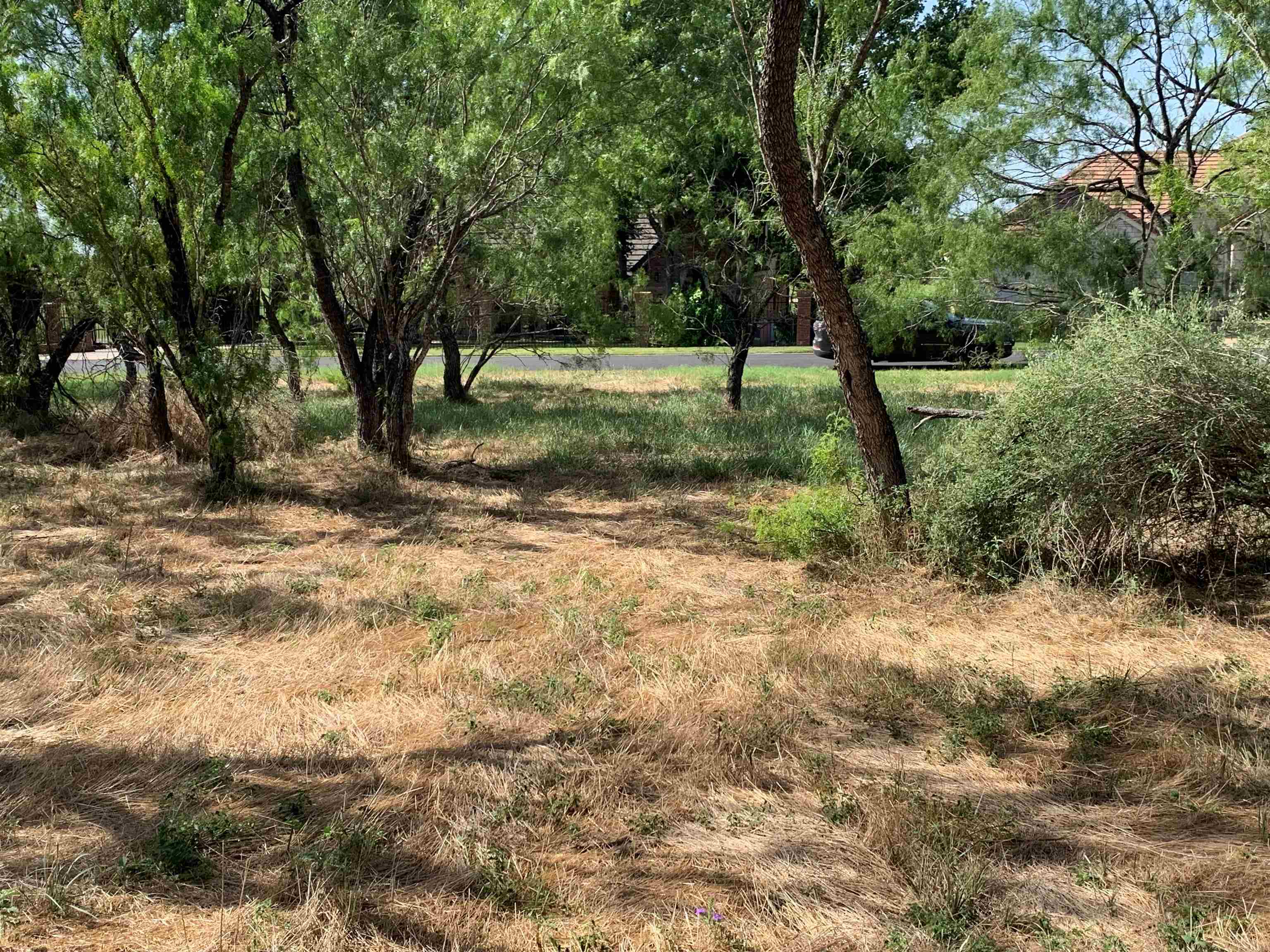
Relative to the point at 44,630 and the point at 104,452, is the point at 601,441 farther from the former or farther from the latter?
the point at 44,630

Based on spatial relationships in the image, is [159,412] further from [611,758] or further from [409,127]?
[611,758]

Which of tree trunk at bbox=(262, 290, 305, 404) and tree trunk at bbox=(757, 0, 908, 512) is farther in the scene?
tree trunk at bbox=(262, 290, 305, 404)

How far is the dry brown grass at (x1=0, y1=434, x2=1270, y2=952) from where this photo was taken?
2.97 metres

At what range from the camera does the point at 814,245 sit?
258 inches

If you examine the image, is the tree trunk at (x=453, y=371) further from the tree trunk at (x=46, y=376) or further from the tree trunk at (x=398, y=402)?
the tree trunk at (x=398, y=402)

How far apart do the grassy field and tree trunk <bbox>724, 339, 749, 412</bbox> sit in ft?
26.3

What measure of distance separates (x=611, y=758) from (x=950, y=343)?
18820 millimetres

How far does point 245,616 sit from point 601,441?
6.74 meters

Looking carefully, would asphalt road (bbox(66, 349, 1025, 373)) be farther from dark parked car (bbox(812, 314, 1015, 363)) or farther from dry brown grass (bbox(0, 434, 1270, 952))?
dry brown grass (bbox(0, 434, 1270, 952))

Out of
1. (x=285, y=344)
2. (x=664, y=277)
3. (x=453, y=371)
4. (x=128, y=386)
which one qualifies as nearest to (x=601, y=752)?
(x=128, y=386)

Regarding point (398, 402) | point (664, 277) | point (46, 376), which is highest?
point (664, 277)

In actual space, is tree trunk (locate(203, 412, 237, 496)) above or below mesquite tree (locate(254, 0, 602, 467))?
below

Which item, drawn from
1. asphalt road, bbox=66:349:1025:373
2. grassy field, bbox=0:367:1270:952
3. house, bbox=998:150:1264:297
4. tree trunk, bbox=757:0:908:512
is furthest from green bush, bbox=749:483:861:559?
asphalt road, bbox=66:349:1025:373

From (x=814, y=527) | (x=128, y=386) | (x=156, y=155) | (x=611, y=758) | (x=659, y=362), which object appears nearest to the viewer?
(x=611, y=758)
